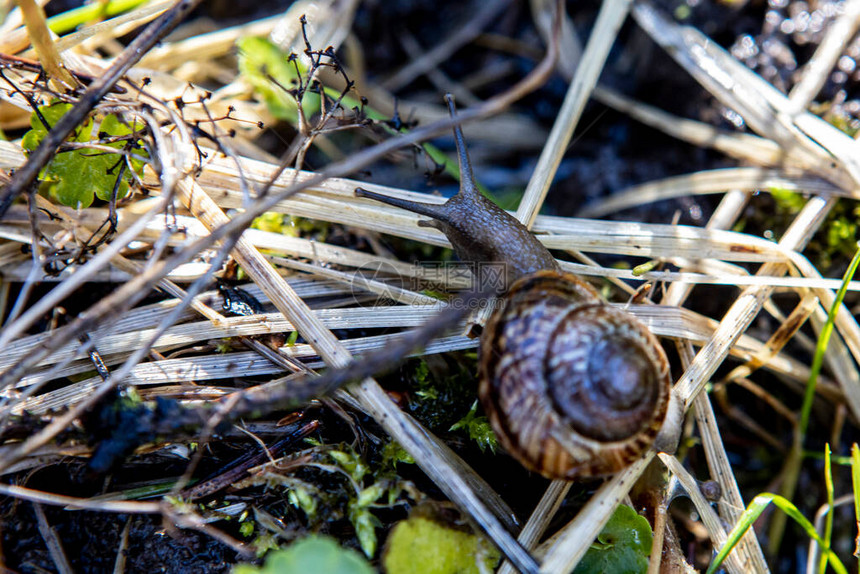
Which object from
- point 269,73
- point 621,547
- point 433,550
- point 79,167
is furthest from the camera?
point 269,73

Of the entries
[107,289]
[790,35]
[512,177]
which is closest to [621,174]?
[512,177]

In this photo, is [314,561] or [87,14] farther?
[87,14]

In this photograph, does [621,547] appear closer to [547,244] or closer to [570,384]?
[570,384]

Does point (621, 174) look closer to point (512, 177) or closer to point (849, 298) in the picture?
point (512, 177)

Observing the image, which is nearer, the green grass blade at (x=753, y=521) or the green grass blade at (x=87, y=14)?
the green grass blade at (x=753, y=521)

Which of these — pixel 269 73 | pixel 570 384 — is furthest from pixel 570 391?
pixel 269 73

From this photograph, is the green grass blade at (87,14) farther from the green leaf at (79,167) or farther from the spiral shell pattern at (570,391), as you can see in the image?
the spiral shell pattern at (570,391)

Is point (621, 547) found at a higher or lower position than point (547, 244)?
lower

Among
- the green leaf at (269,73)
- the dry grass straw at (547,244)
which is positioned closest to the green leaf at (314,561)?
the dry grass straw at (547,244)
